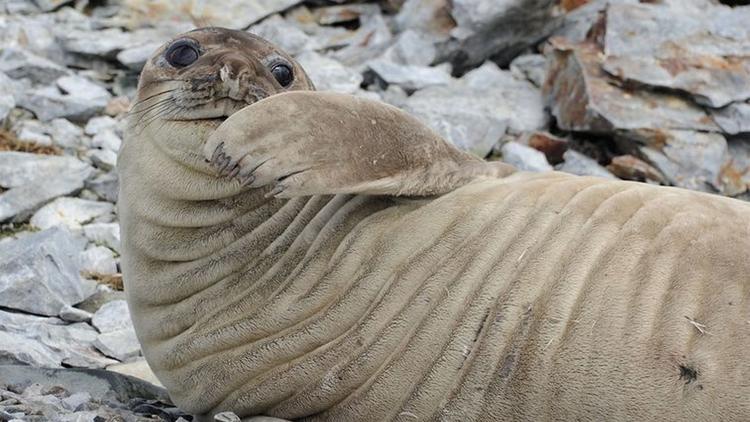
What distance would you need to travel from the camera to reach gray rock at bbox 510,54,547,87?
34.1 feet

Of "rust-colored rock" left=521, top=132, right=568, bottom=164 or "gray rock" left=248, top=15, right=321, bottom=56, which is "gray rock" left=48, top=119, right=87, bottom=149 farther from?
"rust-colored rock" left=521, top=132, right=568, bottom=164

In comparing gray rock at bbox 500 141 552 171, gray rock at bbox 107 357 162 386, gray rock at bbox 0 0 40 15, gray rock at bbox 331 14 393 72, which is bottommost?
gray rock at bbox 331 14 393 72

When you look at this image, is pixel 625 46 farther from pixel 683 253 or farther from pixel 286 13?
pixel 683 253

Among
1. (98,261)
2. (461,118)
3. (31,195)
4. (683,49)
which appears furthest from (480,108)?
(98,261)

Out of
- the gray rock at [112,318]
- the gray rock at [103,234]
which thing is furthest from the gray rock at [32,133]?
the gray rock at [112,318]

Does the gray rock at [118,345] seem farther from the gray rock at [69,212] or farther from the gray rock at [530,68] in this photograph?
the gray rock at [530,68]

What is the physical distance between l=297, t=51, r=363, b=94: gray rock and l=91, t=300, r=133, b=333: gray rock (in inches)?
153

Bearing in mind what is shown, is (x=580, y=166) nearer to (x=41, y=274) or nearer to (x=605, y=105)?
(x=605, y=105)

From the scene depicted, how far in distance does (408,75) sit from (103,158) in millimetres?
2969

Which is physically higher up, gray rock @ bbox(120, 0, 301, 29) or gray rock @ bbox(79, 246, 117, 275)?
gray rock @ bbox(79, 246, 117, 275)

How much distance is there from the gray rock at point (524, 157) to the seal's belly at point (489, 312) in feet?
13.6

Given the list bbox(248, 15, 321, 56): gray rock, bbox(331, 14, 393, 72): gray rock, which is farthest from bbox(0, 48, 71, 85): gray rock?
bbox(331, 14, 393, 72): gray rock

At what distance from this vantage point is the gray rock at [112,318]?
18.8 ft

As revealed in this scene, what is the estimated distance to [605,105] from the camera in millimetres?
9188
